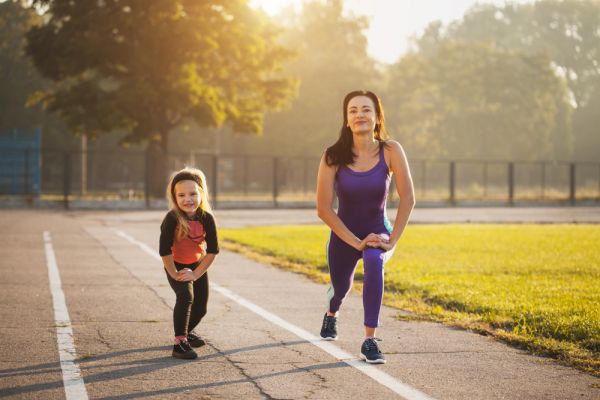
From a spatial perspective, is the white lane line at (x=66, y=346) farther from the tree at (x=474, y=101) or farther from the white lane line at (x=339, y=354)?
the tree at (x=474, y=101)

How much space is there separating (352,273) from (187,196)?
53.2 inches

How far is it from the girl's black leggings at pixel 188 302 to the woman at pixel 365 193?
1.00 m

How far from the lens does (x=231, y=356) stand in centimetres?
657

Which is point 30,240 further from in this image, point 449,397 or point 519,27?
point 519,27

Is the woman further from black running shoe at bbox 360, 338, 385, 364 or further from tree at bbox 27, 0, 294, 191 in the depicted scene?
tree at bbox 27, 0, 294, 191

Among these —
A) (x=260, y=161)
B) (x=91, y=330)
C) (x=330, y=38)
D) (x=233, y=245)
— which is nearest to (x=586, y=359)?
(x=91, y=330)

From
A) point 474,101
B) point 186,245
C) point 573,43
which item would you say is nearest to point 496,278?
point 186,245

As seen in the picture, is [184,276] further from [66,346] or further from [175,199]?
[66,346]

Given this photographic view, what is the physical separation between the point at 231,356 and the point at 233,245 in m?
11.3

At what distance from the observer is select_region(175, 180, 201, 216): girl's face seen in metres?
6.56

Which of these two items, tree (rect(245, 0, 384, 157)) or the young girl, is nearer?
the young girl

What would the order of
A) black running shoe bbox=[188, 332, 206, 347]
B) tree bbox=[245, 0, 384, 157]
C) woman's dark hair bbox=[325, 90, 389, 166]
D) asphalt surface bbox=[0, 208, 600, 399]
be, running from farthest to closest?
1. tree bbox=[245, 0, 384, 157]
2. black running shoe bbox=[188, 332, 206, 347]
3. woman's dark hair bbox=[325, 90, 389, 166]
4. asphalt surface bbox=[0, 208, 600, 399]

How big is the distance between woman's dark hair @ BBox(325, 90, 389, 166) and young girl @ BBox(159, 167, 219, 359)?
3.20 feet

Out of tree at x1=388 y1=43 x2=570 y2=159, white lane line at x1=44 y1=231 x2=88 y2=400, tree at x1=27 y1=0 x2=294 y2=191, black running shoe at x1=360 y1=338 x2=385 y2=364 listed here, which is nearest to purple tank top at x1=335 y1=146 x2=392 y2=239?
black running shoe at x1=360 y1=338 x2=385 y2=364
